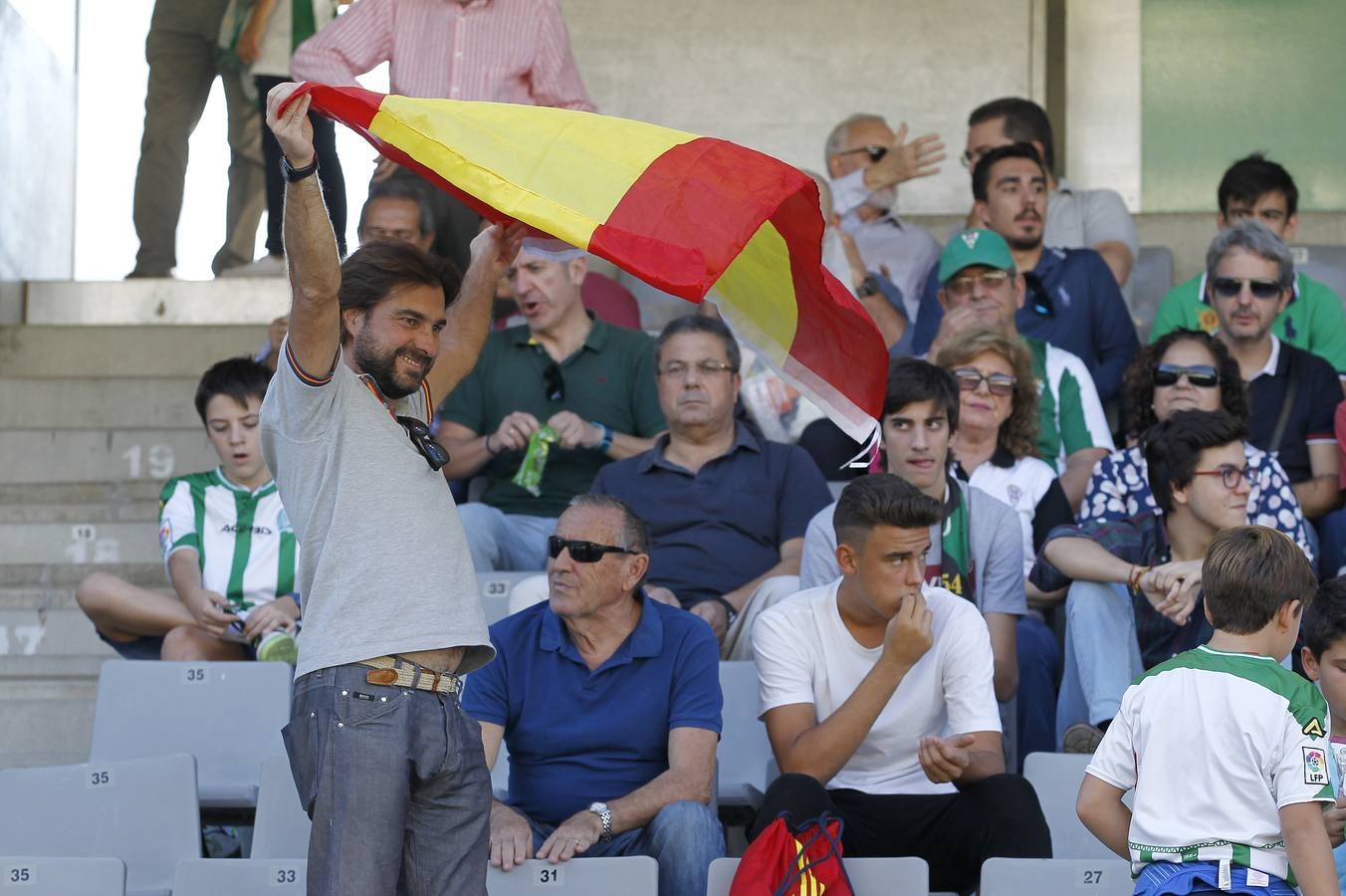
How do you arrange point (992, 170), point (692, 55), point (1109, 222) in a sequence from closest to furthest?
point (992, 170)
point (1109, 222)
point (692, 55)

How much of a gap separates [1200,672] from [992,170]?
143 inches

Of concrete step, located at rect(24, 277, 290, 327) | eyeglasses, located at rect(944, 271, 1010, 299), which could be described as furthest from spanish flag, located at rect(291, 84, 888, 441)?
concrete step, located at rect(24, 277, 290, 327)

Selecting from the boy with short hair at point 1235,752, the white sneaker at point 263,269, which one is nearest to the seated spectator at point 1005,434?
the boy with short hair at point 1235,752

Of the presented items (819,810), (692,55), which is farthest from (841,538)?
(692,55)

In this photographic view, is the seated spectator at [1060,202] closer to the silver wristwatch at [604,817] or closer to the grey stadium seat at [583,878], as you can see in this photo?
the silver wristwatch at [604,817]

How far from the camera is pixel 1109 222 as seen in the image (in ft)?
23.3

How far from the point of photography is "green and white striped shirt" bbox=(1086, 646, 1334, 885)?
3.04 meters

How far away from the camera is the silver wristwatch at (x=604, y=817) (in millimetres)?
3870

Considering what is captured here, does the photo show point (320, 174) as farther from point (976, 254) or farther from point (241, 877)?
point (241, 877)

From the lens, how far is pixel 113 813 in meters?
4.24

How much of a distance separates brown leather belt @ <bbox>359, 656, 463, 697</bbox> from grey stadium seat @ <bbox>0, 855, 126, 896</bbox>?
0.89m

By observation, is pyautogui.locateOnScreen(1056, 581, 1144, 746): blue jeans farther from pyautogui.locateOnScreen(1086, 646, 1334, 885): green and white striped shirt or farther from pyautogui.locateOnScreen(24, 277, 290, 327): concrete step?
pyautogui.locateOnScreen(24, 277, 290, 327): concrete step

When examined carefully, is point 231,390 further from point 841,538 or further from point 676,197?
point 676,197

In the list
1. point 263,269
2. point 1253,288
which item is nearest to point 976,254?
point 1253,288
